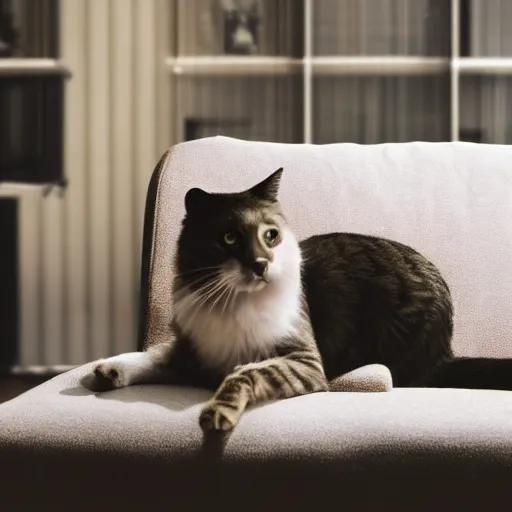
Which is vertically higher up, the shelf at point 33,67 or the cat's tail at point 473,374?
the shelf at point 33,67

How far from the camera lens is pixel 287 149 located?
154 centimetres

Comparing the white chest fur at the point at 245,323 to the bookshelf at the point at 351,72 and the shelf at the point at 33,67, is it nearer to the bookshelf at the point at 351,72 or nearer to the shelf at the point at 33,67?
the bookshelf at the point at 351,72

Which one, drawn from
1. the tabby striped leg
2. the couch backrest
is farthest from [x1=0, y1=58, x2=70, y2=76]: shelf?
the tabby striped leg

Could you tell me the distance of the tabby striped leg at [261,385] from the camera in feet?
3.07

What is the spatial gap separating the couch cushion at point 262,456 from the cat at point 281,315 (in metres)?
0.06

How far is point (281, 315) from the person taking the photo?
115 centimetres

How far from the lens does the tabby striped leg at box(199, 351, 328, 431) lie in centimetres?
94

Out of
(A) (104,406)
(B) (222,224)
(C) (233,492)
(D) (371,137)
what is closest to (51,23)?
(D) (371,137)

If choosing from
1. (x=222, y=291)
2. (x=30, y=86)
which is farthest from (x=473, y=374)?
(x=30, y=86)

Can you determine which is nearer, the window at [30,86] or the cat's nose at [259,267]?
the cat's nose at [259,267]

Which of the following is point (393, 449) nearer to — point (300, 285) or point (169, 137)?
point (300, 285)

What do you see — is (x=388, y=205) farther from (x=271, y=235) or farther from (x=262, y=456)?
(x=262, y=456)

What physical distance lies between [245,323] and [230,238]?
14 cm

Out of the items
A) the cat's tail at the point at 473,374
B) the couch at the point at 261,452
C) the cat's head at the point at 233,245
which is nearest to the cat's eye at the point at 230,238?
the cat's head at the point at 233,245
